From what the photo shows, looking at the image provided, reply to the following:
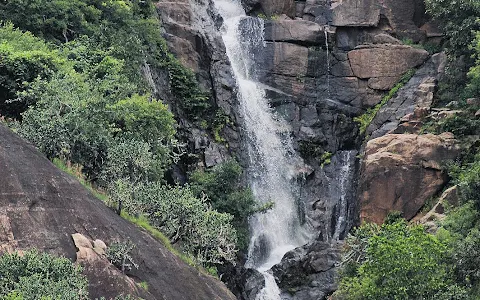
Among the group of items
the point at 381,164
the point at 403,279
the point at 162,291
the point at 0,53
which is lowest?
the point at 162,291

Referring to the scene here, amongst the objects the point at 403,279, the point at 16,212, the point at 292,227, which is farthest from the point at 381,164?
the point at 16,212

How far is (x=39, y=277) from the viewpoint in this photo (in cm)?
1212

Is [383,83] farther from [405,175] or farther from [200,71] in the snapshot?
[200,71]

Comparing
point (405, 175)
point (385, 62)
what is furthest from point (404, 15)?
point (405, 175)

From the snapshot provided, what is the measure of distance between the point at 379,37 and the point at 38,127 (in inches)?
1045

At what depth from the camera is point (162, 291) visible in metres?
15.8

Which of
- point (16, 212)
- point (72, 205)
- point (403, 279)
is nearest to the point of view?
point (16, 212)

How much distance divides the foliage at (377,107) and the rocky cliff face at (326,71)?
0.47 metres

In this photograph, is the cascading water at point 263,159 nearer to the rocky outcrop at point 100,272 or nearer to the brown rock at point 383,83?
the brown rock at point 383,83

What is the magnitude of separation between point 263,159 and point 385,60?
34.3 ft

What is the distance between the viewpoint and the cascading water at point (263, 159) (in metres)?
32.2

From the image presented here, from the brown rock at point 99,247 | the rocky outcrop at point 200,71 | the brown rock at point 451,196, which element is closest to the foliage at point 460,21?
the brown rock at point 451,196

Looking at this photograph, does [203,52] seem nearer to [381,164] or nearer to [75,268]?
[381,164]

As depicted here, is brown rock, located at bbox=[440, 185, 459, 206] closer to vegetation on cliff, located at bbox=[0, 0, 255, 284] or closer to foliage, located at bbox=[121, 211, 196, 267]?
vegetation on cliff, located at bbox=[0, 0, 255, 284]
